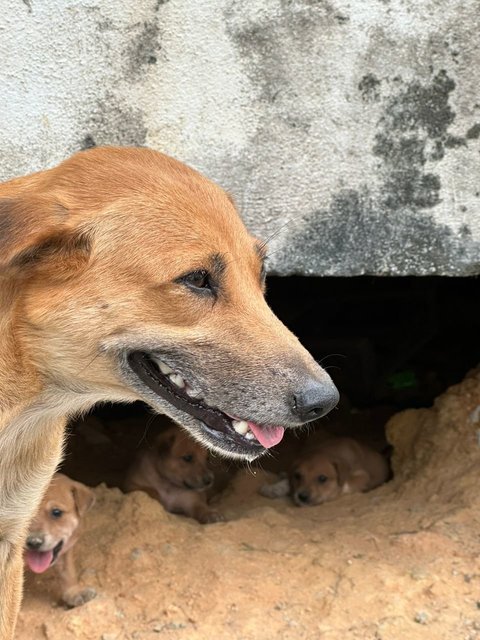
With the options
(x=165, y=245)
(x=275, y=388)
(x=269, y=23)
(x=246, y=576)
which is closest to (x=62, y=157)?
(x=269, y=23)

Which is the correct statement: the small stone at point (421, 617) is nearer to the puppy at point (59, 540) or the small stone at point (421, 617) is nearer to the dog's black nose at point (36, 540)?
the puppy at point (59, 540)

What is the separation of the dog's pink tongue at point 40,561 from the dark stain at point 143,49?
8.02 ft

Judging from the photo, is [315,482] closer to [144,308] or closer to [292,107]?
[292,107]

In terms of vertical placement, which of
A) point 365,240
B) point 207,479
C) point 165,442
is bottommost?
point 207,479

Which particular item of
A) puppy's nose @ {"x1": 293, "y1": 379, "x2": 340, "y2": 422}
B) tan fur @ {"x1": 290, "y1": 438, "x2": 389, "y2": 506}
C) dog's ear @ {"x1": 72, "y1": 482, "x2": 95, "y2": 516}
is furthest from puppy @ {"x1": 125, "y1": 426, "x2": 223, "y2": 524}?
puppy's nose @ {"x1": 293, "y1": 379, "x2": 340, "y2": 422}

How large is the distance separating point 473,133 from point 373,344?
3.64m

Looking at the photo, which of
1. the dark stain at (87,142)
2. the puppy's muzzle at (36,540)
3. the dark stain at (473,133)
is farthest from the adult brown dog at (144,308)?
the dark stain at (473,133)

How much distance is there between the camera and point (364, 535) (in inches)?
182

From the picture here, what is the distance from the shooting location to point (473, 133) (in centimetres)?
410

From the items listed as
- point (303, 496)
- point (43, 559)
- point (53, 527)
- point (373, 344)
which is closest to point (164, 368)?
point (53, 527)

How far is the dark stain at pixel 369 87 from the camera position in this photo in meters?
4.04

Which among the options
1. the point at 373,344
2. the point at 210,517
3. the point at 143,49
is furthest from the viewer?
the point at 373,344

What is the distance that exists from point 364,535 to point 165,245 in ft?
8.10

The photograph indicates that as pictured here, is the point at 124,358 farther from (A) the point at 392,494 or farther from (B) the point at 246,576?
(A) the point at 392,494
